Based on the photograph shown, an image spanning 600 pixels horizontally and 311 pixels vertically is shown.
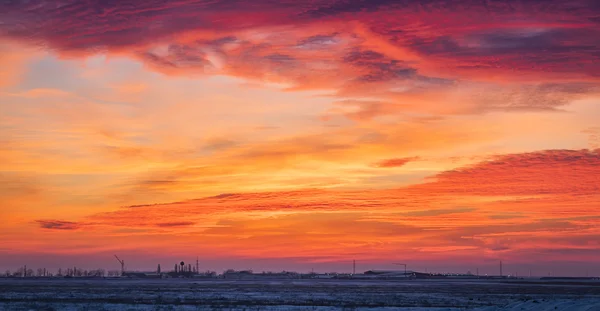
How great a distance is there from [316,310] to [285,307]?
4121 mm

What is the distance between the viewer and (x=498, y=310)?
1774 inches

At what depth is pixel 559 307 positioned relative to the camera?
3969cm

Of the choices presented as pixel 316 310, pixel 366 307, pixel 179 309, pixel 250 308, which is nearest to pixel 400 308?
pixel 366 307

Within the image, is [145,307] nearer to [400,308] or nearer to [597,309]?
[400,308]

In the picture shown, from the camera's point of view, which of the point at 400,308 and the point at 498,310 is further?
the point at 400,308

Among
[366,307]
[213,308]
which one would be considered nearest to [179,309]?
[213,308]

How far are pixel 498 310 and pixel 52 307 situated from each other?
115ft

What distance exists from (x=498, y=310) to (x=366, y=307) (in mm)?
17074

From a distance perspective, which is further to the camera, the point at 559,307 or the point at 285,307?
the point at 285,307

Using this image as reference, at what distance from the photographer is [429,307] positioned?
6241 centimetres

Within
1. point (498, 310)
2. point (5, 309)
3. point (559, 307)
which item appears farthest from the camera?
point (5, 309)

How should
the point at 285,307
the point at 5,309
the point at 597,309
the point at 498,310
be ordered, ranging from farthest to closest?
1. the point at 285,307
2. the point at 5,309
3. the point at 498,310
4. the point at 597,309

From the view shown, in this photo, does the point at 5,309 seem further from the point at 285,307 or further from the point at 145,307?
the point at 285,307

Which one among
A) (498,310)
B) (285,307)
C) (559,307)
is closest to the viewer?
(559,307)
